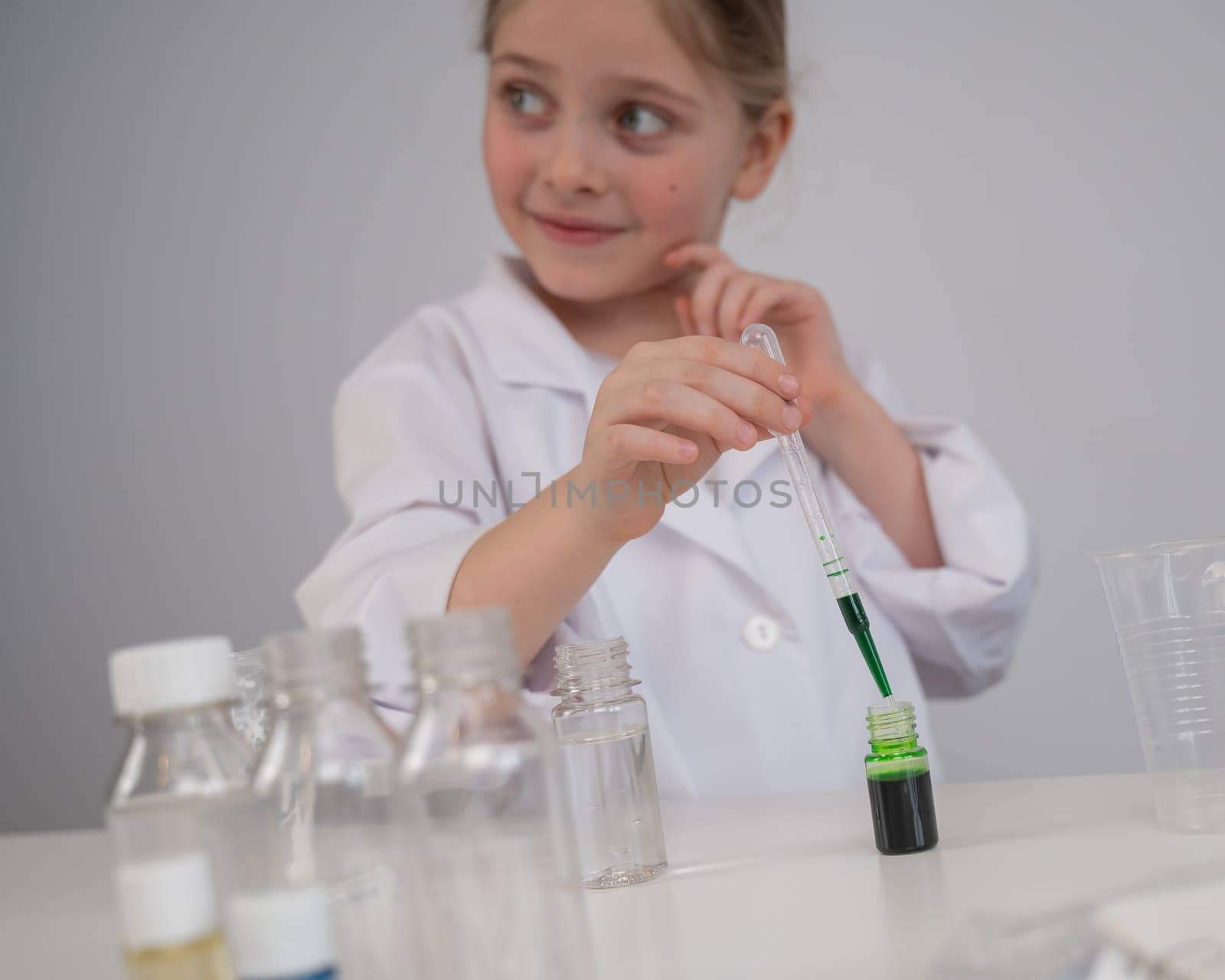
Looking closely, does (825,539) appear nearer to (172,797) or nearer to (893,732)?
(893,732)

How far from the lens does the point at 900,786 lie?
2.24ft

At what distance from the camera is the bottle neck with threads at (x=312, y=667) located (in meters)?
0.41

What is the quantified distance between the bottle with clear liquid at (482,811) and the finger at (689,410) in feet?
1.21

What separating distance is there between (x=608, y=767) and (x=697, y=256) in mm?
705

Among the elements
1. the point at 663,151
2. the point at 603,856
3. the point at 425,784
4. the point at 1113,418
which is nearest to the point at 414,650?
the point at 425,784

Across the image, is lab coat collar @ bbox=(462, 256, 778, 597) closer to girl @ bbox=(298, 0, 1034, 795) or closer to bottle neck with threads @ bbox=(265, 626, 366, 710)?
girl @ bbox=(298, 0, 1034, 795)

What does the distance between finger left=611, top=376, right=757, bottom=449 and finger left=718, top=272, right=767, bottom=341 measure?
1.33 ft

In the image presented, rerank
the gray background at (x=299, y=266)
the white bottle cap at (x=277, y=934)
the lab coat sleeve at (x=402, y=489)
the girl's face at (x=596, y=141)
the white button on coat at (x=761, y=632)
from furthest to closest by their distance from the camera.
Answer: the gray background at (x=299, y=266)
the girl's face at (x=596, y=141)
the white button on coat at (x=761, y=632)
the lab coat sleeve at (x=402, y=489)
the white bottle cap at (x=277, y=934)

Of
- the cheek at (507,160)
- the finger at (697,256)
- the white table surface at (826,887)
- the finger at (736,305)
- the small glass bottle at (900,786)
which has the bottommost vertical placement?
the white table surface at (826,887)

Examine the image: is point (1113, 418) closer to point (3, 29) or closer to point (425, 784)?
point (425, 784)

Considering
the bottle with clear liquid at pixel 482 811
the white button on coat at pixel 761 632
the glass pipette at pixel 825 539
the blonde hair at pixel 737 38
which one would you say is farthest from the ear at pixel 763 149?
the bottle with clear liquid at pixel 482 811

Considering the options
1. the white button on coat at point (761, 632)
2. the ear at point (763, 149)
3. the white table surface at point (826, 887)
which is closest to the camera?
the white table surface at point (826, 887)

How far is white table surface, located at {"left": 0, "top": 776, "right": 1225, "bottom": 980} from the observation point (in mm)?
546

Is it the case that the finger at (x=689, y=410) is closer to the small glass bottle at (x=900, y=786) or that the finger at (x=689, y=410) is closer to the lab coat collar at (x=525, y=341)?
the small glass bottle at (x=900, y=786)
